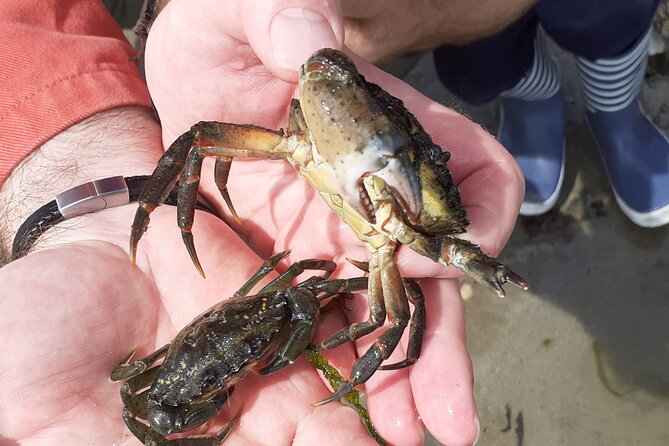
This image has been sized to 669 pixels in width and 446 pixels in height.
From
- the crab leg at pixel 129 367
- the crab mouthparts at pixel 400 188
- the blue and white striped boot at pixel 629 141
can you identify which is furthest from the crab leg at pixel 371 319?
the blue and white striped boot at pixel 629 141

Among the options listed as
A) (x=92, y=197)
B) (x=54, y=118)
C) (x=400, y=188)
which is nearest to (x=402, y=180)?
(x=400, y=188)

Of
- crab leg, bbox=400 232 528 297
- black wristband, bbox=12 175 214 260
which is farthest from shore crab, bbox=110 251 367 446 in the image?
black wristband, bbox=12 175 214 260

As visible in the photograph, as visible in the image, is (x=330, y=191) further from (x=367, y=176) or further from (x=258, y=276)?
(x=258, y=276)

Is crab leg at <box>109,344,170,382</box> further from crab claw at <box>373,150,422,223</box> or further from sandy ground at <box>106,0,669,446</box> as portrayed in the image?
sandy ground at <box>106,0,669,446</box>

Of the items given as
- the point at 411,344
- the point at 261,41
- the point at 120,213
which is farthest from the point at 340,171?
the point at 120,213

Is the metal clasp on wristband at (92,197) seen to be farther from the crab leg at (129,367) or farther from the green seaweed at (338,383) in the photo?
the green seaweed at (338,383)
